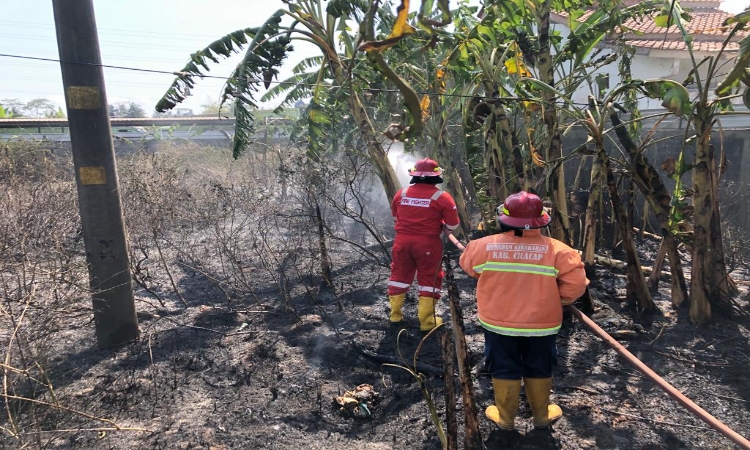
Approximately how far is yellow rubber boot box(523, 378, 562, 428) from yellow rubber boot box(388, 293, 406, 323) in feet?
6.48

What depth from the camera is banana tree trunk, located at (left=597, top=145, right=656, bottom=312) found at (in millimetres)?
4457

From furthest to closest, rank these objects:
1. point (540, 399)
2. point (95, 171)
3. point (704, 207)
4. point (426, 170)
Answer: point (426, 170), point (704, 207), point (95, 171), point (540, 399)

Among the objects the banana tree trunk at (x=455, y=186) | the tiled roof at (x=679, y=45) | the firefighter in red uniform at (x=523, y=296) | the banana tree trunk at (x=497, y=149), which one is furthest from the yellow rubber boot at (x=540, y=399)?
the tiled roof at (x=679, y=45)

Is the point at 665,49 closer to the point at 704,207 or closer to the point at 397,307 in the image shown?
the point at 704,207

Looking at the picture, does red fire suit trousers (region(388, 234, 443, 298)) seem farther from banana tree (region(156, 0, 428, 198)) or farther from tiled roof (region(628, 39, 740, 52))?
tiled roof (region(628, 39, 740, 52))

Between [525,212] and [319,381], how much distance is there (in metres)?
2.04

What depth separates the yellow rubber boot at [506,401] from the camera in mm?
3078

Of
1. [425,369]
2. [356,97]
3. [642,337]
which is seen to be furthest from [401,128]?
[356,97]

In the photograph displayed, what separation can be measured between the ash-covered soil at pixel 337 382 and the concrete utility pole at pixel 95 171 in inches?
14.2

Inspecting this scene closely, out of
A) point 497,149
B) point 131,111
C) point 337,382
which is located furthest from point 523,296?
point 131,111

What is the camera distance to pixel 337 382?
3855 mm

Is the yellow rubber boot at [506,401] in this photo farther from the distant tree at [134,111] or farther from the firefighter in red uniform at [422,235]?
the distant tree at [134,111]

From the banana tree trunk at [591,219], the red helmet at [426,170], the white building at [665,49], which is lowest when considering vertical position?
the banana tree trunk at [591,219]

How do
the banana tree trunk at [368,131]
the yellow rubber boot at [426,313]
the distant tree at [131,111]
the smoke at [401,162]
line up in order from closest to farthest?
the yellow rubber boot at [426,313]
the banana tree trunk at [368,131]
the smoke at [401,162]
the distant tree at [131,111]
